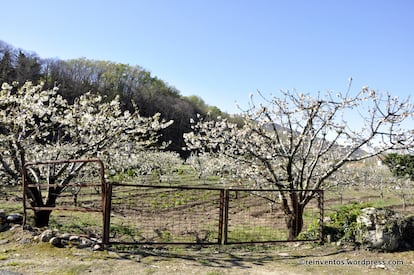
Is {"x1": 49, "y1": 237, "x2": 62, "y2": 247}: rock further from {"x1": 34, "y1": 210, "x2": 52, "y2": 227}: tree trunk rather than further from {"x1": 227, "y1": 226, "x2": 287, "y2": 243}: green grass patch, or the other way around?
{"x1": 227, "y1": 226, "x2": 287, "y2": 243}: green grass patch

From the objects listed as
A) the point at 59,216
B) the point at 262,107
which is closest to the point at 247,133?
the point at 262,107

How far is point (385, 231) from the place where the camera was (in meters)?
5.70

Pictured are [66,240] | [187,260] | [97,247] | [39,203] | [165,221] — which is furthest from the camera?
[165,221]

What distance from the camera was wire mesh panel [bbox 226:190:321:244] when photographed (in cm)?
798

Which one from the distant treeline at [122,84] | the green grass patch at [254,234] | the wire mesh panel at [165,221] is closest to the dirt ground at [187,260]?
the wire mesh panel at [165,221]

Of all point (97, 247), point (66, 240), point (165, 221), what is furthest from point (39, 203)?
point (165, 221)

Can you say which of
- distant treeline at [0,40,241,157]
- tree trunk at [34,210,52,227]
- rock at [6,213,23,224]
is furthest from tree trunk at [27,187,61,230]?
distant treeline at [0,40,241,157]

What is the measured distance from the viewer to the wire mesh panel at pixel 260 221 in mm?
7982

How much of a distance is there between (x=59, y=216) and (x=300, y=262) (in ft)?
23.6

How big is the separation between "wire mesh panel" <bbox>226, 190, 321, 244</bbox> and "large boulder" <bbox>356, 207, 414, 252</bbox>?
1.01m

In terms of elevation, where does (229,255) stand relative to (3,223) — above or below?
below

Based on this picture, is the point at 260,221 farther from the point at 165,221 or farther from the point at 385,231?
the point at 385,231

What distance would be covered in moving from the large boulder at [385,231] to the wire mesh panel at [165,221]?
9.20 feet

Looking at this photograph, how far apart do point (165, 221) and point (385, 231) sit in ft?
22.4
